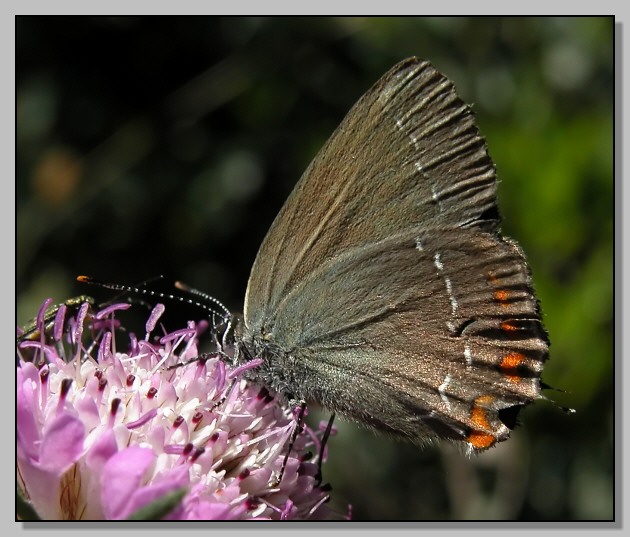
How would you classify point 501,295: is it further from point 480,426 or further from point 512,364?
point 480,426

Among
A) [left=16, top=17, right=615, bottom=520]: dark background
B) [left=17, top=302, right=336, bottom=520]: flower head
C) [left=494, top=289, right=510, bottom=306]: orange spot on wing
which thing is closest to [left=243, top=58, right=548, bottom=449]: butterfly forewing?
[left=494, top=289, right=510, bottom=306]: orange spot on wing

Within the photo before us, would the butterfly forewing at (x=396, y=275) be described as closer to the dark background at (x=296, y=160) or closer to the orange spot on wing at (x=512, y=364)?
the orange spot on wing at (x=512, y=364)

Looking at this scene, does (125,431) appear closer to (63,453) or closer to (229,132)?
(63,453)

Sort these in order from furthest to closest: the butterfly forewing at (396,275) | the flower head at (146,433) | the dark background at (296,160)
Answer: the dark background at (296,160) → the butterfly forewing at (396,275) → the flower head at (146,433)

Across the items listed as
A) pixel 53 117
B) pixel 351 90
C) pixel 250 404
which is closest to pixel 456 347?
pixel 250 404

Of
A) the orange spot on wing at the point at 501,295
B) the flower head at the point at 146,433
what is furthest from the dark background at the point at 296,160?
the flower head at the point at 146,433

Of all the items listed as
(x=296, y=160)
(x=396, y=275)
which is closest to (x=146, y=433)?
(x=396, y=275)
